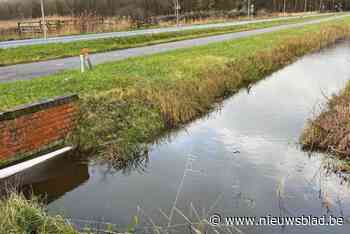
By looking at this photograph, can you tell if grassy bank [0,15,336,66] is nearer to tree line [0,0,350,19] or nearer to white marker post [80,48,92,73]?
white marker post [80,48,92,73]

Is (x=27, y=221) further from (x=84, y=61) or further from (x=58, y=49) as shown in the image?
(x=58, y=49)

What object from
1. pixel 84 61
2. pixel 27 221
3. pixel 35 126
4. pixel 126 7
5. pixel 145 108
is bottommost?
pixel 27 221

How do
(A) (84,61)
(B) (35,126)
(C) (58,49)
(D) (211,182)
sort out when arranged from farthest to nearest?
(C) (58,49), (A) (84,61), (B) (35,126), (D) (211,182)

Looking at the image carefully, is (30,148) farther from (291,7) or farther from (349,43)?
(291,7)

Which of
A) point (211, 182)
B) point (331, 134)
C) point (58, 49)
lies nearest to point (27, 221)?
point (211, 182)

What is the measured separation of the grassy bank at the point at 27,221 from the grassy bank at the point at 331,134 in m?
6.04

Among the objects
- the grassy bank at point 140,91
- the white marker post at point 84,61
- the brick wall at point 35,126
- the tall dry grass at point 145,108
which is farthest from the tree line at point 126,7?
the brick wall at point 35,126

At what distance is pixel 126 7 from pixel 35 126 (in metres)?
49.4

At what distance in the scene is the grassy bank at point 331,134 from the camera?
→ 8.80 m

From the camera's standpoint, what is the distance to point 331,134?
9.27 m

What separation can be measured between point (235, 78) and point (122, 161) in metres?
8.57

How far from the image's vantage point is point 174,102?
37.9ft

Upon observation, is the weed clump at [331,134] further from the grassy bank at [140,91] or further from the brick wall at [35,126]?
the brick wall at [35,126]

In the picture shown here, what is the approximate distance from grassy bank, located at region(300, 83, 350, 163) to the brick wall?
567 centimetres
